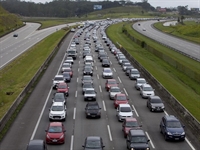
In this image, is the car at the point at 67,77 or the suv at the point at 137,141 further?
the car at the point at 67,77

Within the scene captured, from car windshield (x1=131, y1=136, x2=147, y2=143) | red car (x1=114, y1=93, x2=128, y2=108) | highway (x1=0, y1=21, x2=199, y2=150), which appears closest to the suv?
car windshield (x1=131, y1=136, x2=147, y2=143)

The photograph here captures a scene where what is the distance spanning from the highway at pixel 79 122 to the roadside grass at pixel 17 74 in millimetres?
2371

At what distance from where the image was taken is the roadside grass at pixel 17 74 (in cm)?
4744

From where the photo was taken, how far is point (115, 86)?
49.8 m

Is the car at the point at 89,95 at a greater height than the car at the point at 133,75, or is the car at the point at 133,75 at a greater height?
the car at the point at 89,95

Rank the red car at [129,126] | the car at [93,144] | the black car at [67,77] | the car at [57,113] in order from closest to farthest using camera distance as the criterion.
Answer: the car at [93,144], the red car at [129,126], the car at [57,113], the black car at [67,77]

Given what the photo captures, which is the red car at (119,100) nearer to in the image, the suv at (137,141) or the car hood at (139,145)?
the suv at (137,141)

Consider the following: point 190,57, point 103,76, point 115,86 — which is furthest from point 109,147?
point 190,57

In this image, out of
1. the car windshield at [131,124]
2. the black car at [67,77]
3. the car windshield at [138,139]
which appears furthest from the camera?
the black car at [67,77]

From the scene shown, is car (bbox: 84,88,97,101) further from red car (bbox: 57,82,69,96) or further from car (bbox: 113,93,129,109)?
car (bbox: 113,93,129,109)

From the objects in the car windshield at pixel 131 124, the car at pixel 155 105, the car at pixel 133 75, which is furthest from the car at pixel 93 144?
the car at pixel 133 75

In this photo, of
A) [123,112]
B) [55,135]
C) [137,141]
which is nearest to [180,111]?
[123,112]

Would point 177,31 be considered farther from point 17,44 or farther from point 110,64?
point 110,64

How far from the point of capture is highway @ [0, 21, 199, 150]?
31.0m
